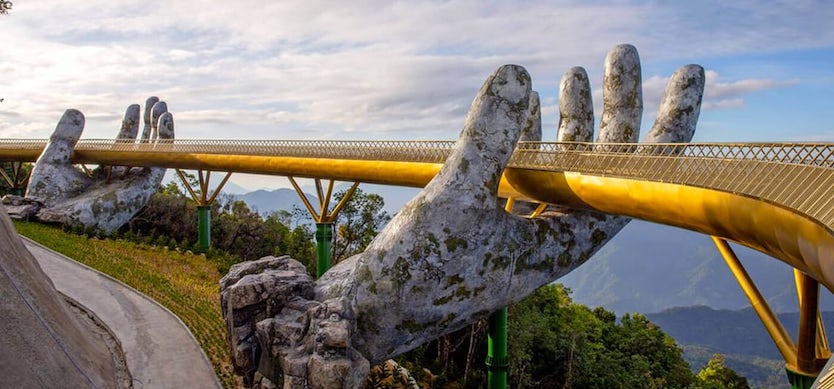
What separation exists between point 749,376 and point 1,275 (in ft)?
729

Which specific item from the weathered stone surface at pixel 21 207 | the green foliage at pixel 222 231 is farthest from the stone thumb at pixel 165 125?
the weathered stone surface at pixel 21 207

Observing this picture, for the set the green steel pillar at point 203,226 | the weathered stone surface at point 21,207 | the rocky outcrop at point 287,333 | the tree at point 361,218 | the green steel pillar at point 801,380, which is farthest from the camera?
the tree at point 361,218

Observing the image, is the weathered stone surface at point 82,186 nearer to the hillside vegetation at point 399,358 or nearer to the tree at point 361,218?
the hillside vegetation at point 399,358

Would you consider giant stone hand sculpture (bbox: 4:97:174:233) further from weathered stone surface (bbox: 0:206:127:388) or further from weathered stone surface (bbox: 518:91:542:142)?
weathered stone surface (bbox: 518:91:542:142)

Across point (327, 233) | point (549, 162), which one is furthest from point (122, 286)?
point (549, 162)

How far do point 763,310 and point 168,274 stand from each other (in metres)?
26.0

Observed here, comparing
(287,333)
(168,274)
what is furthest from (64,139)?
(287,333)

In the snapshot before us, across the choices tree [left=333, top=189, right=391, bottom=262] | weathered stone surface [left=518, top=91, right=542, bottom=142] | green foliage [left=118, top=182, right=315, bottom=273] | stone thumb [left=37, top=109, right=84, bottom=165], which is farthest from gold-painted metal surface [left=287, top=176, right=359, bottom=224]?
stone thumb [left=37, top=109, right=84, bottom=165]

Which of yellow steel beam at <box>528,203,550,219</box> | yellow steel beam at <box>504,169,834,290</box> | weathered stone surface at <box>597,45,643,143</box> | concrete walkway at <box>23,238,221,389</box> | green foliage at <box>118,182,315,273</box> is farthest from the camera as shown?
green foliage at <box>118,182,315,273</box>

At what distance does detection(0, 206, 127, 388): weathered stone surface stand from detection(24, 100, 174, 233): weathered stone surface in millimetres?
25501

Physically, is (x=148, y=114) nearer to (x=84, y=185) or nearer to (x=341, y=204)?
(x=84, y=185)

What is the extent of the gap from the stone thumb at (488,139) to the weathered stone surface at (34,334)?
10.5m

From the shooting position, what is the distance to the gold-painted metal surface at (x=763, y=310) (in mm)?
14203

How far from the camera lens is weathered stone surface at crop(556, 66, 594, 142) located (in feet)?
75.0
